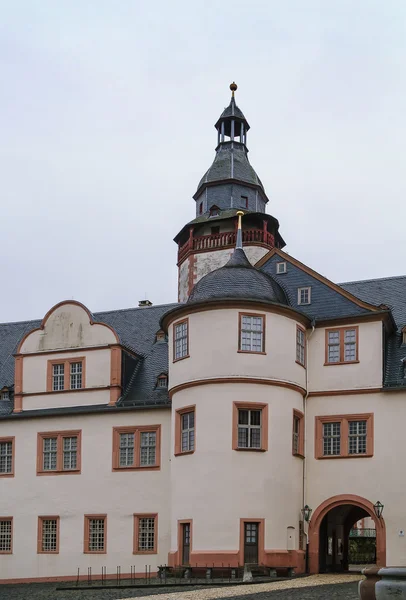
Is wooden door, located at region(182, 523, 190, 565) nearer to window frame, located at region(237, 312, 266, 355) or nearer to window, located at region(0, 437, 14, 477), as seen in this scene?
window frame, located at region(237, 312, 266, 355)

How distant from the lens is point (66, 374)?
124ft

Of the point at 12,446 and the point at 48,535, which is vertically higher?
the point at 12,446

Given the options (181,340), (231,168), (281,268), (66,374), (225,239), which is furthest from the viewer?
(231,168)

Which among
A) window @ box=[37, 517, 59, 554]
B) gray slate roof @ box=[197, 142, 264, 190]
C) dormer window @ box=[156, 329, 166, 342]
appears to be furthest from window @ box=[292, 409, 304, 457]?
gray slate roof @ box=[197, 142, 264, 190]

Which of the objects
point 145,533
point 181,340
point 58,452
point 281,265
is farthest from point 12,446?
point 281,265

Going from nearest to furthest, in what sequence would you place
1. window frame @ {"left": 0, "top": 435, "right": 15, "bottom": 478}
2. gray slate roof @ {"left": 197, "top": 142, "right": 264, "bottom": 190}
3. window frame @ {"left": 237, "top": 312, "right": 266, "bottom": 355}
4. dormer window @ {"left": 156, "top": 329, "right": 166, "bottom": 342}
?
window frame @ {"left": 237, "top": 312, "right": 266, "bottom": 355} → window frame @ {"left": 0, "top": 435, "right": 15, "bottom": 478} → dormer window @ {"left": 156, "top": 329, "right": 166, "bottom": 342} → gray slate roof @ {"left": 197, "top": 142, "right": 264, "bottom": 190}

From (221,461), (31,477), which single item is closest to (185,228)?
(31,477)

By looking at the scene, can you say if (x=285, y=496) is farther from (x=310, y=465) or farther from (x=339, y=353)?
(x=339, y=353)

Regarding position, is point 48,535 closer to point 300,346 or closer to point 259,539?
point 259,539

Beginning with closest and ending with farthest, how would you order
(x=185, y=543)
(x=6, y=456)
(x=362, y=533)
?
(x=185, y=543) → (x=6, y=456) → (x=362, y=533)

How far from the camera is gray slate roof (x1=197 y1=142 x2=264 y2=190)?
53.9 meters

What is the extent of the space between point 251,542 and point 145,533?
16.5 ft

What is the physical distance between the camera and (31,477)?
122 ft

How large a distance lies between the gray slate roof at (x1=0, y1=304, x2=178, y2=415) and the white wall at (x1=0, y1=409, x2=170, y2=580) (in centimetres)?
99
